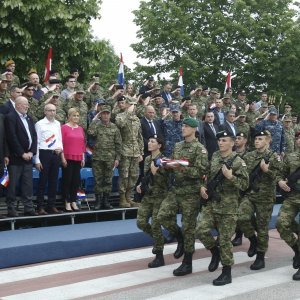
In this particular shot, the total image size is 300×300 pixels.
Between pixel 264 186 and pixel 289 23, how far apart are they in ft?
88.9

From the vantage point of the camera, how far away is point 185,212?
26.6ft

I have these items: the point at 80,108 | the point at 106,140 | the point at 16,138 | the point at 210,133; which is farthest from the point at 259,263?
the point at 210,133

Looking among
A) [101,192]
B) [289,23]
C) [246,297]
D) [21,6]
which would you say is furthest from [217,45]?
[246,297]

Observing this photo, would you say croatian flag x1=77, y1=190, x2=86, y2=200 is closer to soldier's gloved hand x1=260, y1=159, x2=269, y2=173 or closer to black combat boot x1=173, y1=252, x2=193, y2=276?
black combat boot x1=173, y1=252, x2=193, y2=276

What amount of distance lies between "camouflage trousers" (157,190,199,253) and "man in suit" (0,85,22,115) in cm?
347

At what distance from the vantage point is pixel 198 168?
26.5 feet

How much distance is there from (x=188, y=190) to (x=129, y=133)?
12.9 feet

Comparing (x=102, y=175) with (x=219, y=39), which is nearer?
(x=102, y=175)

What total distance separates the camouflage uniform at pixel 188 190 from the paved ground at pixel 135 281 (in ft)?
2.11

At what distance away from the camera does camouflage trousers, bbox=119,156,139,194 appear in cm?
1178

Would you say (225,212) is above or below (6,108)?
below

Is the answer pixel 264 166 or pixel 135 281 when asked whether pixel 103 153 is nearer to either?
pixel 264 166

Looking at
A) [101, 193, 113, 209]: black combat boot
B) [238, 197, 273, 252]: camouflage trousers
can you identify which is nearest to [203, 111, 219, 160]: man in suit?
[101, 193, 113, 209]: black combat boot

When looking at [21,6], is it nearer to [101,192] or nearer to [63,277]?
[101,192]
